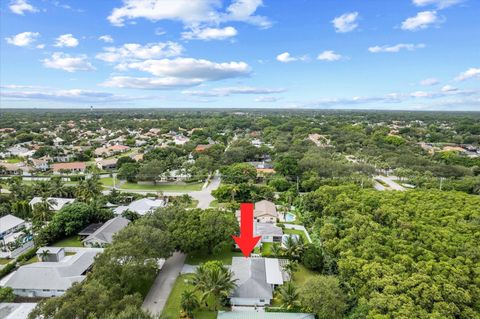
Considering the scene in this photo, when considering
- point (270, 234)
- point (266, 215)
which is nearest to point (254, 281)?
point (270, 234)

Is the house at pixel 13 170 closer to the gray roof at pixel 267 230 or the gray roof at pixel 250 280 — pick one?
the gray roof at pixel 267 230

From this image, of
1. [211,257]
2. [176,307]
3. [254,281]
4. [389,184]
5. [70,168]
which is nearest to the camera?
[176,307]

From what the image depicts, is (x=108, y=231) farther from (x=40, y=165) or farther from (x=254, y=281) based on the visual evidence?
(x=40, y=165)

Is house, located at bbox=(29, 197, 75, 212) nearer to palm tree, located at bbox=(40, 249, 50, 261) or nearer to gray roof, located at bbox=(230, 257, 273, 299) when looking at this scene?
palm tree, located at bbox=(40, 249, 50, 261)

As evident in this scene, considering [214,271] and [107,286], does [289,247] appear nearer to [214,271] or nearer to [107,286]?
[214,271]

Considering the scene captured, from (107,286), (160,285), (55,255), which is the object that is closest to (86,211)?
(55,255)

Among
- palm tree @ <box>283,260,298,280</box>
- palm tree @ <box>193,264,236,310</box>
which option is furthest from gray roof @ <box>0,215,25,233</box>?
palm tree @ <box>283,260,298,280</box>

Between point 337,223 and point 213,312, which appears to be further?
point 337,223
